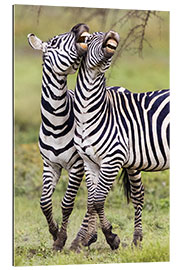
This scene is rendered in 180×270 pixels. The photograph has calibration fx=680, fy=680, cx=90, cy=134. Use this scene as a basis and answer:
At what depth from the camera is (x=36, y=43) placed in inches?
247

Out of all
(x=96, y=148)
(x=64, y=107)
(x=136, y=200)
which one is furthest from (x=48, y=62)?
(x=136, y=200)

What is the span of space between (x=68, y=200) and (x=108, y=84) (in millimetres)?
1300

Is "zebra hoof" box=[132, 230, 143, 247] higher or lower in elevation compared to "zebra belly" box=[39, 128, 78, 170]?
lower

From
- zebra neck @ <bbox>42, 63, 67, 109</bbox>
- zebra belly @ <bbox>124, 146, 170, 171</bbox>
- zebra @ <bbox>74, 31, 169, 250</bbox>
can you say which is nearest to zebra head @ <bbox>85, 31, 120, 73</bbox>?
zebra @ <bbox>74, 31, 169, 250</bbox>

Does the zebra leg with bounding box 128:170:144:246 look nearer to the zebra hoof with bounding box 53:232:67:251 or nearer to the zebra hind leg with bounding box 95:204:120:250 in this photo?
the zebra hind leg with bounding box 95:204:120:250

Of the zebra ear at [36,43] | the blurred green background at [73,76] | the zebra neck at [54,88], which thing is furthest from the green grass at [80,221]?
the zebra ear at [36,43]

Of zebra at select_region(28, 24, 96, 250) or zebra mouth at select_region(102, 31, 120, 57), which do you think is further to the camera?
zebra at select_region(28, 24, 96, 250)

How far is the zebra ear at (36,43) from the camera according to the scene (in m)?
6.25

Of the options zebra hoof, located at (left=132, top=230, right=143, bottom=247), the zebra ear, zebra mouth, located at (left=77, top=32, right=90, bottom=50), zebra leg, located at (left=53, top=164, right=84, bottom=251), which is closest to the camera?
zebra mouth, located at (left=77, top=32, right=90, bottom=50)

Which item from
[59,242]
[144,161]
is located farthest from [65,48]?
[59,242]

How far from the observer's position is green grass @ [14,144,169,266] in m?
6.46

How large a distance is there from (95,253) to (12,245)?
2.62ft

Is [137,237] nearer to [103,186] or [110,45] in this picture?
→ [103,186]

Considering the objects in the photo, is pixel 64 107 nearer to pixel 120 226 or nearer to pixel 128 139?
pixel 128 139
